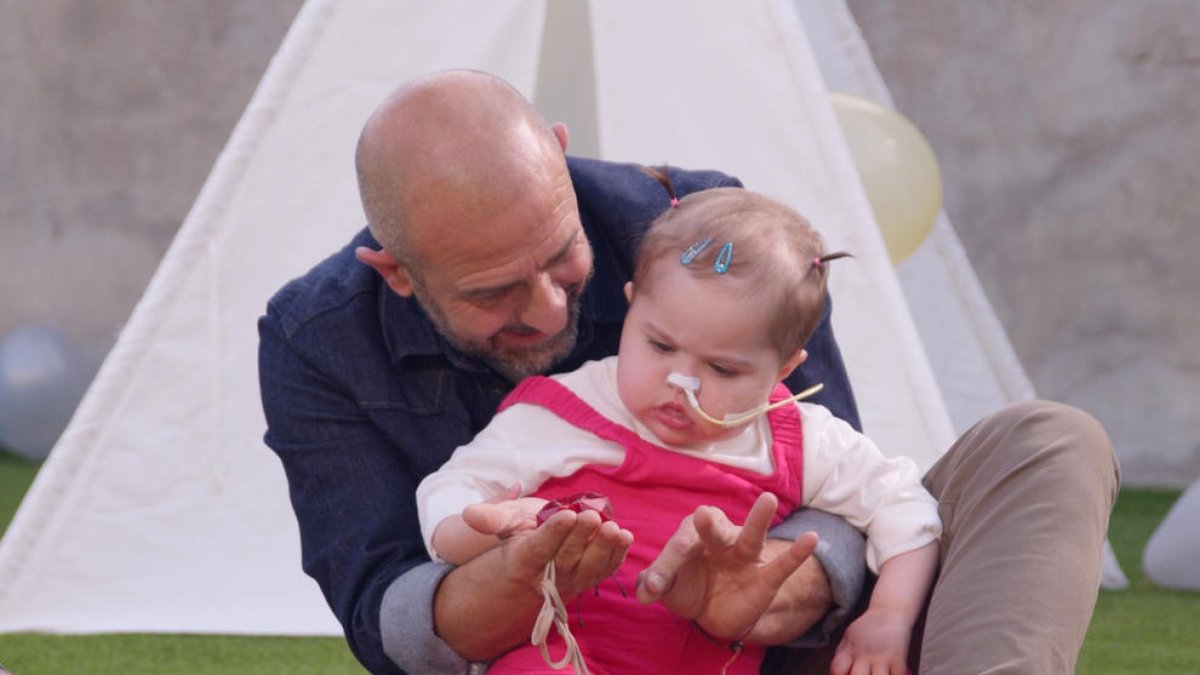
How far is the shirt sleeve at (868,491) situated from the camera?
1720 millimetres

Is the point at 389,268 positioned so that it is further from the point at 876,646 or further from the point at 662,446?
the point at 876,646

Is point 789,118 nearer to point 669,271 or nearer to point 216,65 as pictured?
point 669,271

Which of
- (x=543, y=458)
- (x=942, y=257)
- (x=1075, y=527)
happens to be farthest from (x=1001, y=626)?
(x=942, y=257)

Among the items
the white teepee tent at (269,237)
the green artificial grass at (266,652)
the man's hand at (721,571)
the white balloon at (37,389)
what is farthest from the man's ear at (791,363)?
the white balloon at (37,389)

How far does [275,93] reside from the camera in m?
3.18

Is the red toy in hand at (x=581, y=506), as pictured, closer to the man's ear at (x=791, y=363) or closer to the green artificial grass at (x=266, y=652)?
the man's ear at (x=791, y=363)

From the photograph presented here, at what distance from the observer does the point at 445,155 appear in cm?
179

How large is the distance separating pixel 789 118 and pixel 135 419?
132 centimetres

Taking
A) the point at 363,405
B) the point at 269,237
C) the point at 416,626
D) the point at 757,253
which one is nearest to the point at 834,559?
the point at 757,253

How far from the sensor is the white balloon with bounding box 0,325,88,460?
5.36 meters

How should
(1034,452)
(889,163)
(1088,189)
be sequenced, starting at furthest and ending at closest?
(1088,189) → (889,163) → (1034,452)

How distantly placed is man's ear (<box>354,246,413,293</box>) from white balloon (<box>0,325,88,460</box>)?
378 centimetres

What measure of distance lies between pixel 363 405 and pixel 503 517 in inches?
15.5

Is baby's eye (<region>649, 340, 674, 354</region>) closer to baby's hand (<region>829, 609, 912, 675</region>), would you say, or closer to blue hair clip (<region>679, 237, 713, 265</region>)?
blue hair clip (<region>679, 237, 713, 265</region>)
